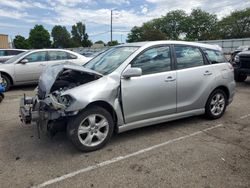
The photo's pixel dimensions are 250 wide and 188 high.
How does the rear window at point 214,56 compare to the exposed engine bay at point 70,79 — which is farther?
the rear window at point 214,56

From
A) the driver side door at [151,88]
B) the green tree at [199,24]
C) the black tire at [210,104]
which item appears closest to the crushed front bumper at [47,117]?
the driver side door at [151,88]

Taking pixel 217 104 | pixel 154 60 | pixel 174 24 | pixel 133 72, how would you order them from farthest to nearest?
pixel 174 24, pixel 217 104, pixel 154 60, pixel 133 72

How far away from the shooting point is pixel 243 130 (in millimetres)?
4828

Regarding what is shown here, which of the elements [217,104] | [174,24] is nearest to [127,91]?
[217,104]

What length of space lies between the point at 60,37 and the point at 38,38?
10.1 meters

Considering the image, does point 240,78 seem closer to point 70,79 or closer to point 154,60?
point 154,60

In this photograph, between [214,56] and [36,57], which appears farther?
[36,57]

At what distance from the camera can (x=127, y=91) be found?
409cm

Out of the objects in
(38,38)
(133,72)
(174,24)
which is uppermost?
(174,24)

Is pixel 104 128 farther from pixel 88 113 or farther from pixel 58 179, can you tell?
pixel 58 179

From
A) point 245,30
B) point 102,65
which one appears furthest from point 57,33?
point 102,65

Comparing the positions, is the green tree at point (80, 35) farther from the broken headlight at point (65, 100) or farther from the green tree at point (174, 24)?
the broken headlight at point (65, 100)

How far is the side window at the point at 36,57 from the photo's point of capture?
31.3 ft

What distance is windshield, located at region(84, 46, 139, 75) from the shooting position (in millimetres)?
4352
